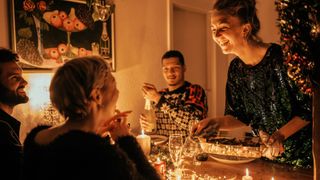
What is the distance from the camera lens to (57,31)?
8.05ft

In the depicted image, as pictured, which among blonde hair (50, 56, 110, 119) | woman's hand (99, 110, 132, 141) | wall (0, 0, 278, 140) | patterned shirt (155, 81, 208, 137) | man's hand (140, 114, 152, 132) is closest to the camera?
blonde hair (50, 56, 110, 119)

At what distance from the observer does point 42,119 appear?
2.37 metres

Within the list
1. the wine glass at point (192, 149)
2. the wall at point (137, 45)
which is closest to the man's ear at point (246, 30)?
the wine glass at point (192, 149)

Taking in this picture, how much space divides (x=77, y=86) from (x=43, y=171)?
1.00 ft

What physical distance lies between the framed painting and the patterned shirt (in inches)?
26.9

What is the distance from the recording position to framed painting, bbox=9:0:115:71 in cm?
222

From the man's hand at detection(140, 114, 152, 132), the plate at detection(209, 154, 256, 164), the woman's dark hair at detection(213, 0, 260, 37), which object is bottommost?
the plate at detection(209, 154, 256, 164)

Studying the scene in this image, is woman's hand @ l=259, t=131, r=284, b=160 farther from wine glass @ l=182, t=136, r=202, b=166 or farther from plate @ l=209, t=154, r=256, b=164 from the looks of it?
wine glass @ l=182, t=136, r=202, b=166

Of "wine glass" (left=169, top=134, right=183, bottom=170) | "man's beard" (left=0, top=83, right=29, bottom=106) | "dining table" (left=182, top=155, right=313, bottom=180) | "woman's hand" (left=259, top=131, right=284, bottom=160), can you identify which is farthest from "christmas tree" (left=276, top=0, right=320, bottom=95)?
"man's beard" (left=0, top=83, right=29, bottom=106)

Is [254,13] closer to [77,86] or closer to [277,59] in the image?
[277,59]

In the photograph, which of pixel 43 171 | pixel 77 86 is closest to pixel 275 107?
pixel 77 86

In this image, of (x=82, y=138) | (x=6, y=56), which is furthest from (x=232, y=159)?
(x=6, y=56)

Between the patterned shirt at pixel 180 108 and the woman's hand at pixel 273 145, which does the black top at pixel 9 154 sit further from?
the patterned shirt at pixel 180 108

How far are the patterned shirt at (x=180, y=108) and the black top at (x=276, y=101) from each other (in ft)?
2.80
